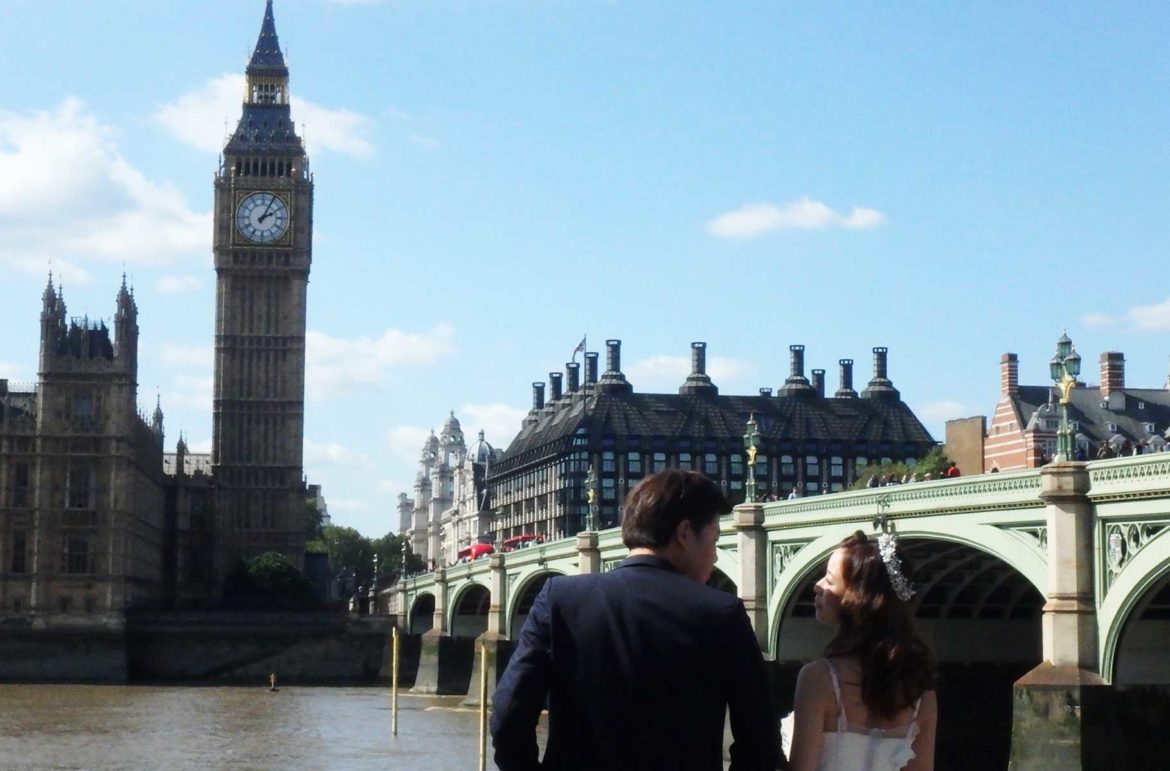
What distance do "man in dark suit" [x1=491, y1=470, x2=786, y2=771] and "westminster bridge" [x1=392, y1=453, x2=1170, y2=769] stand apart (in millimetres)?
20857

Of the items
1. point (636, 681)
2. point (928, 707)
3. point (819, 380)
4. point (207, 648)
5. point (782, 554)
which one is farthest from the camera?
point (819, 380)

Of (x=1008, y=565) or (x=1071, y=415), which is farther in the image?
(x=1071, y=415)

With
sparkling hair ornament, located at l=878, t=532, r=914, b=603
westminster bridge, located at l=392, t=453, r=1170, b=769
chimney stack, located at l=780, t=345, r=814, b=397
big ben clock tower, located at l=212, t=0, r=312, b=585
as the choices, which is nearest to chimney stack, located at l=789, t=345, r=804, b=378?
chimney stack, located at l=780, t=345, r=814, b=397

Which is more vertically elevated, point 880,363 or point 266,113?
point 266,113

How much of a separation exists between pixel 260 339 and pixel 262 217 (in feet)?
23.3

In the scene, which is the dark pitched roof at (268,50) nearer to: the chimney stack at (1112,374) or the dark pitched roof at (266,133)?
the dark pitched roof at (266,133)

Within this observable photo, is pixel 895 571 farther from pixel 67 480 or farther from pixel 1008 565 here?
pixel 67 480

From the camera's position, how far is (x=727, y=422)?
118375 mm

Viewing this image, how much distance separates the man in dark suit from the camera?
19.9 ft

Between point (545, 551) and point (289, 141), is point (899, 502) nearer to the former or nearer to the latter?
point (545, 551)

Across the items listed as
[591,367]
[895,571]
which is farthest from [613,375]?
[895,571]

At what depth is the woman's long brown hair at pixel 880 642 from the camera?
245 inches

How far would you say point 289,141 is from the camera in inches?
4660

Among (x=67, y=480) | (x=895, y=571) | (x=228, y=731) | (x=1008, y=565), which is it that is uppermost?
(x=67, y=480)
